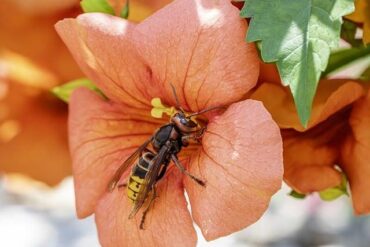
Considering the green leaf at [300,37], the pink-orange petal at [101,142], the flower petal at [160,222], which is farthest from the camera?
the pink-orange petal at [101,142]

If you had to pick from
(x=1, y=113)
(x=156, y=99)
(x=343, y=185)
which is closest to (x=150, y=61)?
(x=156, y=99)

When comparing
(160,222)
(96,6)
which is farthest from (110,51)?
(160,222)

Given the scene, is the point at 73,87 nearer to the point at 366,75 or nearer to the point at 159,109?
the point at 159,109

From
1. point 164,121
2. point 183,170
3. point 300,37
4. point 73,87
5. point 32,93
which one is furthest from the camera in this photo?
point 32,93

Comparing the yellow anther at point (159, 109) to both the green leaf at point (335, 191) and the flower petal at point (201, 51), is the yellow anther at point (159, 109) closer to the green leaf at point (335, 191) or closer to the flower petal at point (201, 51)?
the flower petal at point (201, 51)

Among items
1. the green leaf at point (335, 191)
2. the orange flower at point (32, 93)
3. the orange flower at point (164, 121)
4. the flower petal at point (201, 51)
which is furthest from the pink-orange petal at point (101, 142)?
the orange flower at point (32, 93)

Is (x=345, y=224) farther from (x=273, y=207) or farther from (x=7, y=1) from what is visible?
(x=7, y=1)

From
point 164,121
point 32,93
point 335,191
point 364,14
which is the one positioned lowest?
point 32,93
